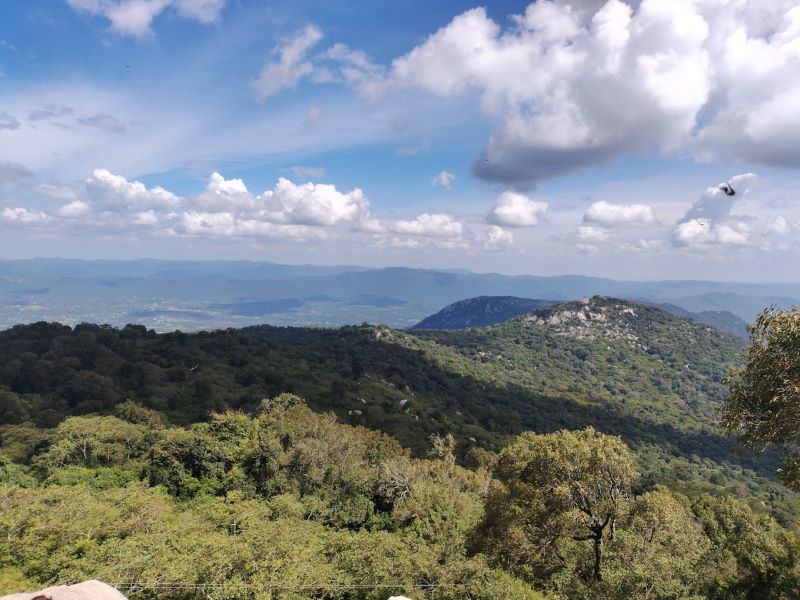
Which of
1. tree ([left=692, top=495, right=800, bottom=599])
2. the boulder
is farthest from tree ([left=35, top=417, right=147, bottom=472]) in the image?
tree ([left=692, top=495, right=800, bottom=599])

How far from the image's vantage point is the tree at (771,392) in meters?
14.7

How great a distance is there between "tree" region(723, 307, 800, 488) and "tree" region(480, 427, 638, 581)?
529 cm

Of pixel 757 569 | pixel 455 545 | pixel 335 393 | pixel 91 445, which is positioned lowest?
pixel 335 393

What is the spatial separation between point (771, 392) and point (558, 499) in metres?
9.66

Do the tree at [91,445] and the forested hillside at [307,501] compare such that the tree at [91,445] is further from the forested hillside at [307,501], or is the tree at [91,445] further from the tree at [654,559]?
the tree at [654,559]

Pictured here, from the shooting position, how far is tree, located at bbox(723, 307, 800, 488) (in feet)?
48.1

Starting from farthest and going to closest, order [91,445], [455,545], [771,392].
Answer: [91,445] → [455,545] → [771,392]

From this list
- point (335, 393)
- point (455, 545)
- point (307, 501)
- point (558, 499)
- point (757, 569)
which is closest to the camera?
point (757, 569)

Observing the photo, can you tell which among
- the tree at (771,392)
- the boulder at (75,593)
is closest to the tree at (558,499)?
the tree at (771,392)

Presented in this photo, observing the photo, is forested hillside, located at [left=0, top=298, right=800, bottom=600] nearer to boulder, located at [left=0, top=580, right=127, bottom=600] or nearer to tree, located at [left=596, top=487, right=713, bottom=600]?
tree, located at [left=596, top=487, right=713, bottom=600]

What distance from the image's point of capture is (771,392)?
1525 cm

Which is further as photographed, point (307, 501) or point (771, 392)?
point (307, 501)

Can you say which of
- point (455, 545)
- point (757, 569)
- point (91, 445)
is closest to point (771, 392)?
point (757, 569)

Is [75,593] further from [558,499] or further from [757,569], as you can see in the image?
[757,569]
